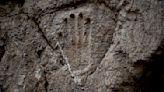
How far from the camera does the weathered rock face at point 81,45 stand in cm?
206

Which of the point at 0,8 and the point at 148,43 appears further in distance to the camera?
the point at 0,8

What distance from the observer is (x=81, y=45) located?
2176mm

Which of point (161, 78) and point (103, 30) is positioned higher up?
point (103, 30)

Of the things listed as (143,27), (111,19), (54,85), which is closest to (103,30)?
(111,19)

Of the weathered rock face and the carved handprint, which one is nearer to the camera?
the weathered rock face

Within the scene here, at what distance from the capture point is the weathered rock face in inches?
81.0

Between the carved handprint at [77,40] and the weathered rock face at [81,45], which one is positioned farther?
the carved handprint at [77,40]

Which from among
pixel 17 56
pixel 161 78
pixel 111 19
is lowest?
pixel 161 78

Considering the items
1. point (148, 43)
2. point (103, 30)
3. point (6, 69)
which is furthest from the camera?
point (6, 69)

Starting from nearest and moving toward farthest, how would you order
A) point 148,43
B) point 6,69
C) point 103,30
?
point 148,43 < point 103,30 < point 6,69

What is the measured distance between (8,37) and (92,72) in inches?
23.4

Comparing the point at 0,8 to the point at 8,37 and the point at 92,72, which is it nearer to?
the point at 8,37

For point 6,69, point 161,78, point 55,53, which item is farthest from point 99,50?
point 6,69

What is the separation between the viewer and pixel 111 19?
7.16 feet
